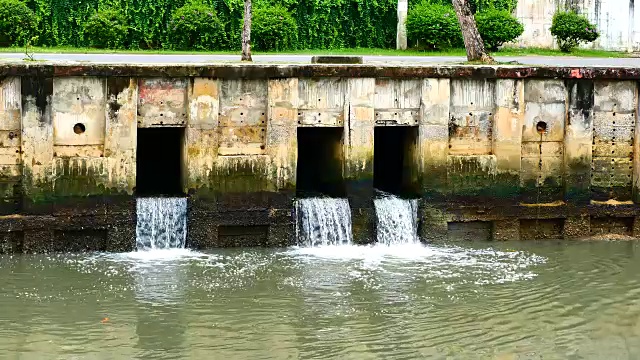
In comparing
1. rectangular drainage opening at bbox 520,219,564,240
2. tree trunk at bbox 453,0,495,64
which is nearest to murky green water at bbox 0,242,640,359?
rectangular drainage opening at bbox 520,219,564,240

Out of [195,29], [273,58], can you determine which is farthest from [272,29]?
[273,58]

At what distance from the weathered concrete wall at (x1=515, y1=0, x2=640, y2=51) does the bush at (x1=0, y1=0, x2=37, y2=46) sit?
14.7m

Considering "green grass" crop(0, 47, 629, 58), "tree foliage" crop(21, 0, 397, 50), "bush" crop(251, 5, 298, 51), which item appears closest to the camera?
"green grass" crop(0, 47, 629, 58)

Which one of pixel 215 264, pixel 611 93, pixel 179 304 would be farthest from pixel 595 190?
pixel 179 304

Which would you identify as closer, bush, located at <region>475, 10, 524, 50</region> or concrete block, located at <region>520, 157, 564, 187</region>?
concrete block, located at <region>520, 157, 564, 187</region>

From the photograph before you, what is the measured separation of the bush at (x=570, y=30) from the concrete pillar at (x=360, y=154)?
16.8 metres

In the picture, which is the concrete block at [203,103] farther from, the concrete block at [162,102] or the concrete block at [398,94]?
the concrete block at [398,94]

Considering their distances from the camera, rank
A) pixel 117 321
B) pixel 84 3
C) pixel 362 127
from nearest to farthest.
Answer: pixel 117 321 → pixel 362 127 → pixel 84 3

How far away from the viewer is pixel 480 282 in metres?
17.4

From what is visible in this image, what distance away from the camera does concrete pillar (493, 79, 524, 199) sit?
20.6 m

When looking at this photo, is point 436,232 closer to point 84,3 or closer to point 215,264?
point 215,264

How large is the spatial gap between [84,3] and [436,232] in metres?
17.1

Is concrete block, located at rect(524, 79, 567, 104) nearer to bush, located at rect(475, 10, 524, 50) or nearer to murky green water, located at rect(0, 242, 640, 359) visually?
murky green water, located at rect(0, 242, 640, 359)

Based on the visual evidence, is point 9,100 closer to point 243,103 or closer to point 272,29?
point 243,103
